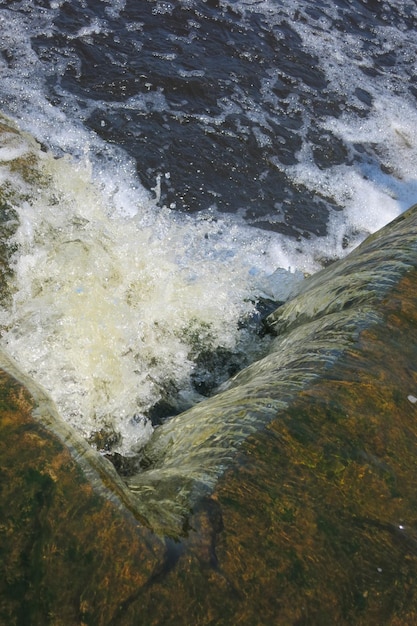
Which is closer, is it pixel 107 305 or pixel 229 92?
pixel 107 305

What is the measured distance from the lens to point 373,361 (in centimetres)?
318

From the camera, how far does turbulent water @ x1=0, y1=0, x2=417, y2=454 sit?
4.46m

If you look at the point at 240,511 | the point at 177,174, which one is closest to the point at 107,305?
the point at 240,511

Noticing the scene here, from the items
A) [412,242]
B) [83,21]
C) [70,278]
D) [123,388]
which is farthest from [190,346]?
[83,21]

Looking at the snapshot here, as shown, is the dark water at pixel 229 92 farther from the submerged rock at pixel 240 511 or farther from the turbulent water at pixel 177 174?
the submerged rock at pixel 240 511

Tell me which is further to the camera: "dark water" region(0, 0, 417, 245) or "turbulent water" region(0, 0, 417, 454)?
"dark water" region(0, 0, 417, 245)

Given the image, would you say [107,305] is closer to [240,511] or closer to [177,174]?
[240,511]

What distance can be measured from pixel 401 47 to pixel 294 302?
28.3 feet

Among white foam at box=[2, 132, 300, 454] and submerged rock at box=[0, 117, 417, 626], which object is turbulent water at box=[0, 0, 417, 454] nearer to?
white foam at box=[2, 132, 300, 454]

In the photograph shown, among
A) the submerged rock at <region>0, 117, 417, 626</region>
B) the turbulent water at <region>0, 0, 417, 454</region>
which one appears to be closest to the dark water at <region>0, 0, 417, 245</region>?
the turbulent water at <region>0, 0, 417, 454</region>

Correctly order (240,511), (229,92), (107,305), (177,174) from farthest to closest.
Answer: (229,92)
(177,174)
(107,305)
(240,511)

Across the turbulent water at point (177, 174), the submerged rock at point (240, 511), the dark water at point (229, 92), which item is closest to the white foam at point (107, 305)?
the turbulent water at point (177, 174)

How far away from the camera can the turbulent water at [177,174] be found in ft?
14.6

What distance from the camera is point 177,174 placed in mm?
7098
